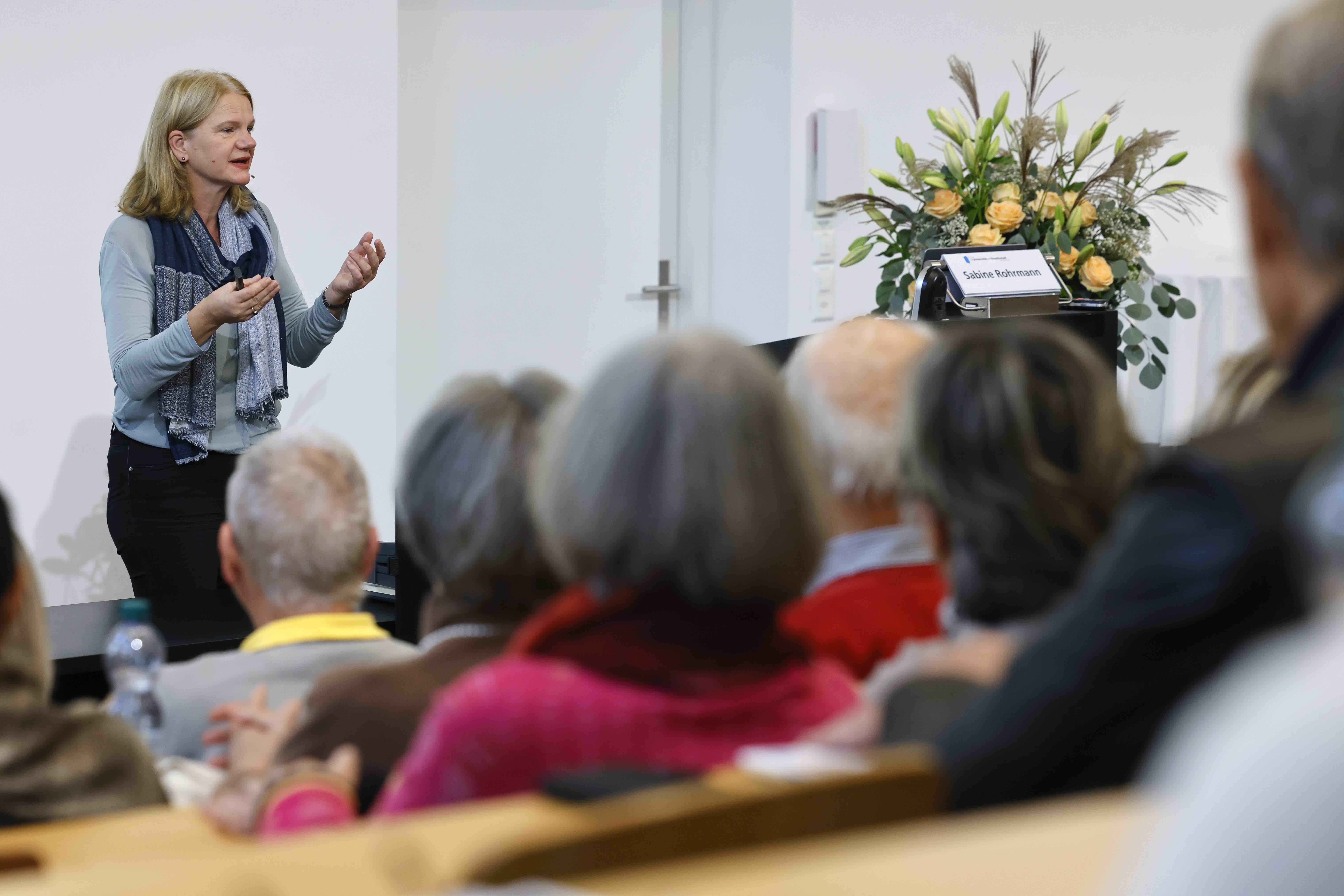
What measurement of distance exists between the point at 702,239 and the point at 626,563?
4.35 m

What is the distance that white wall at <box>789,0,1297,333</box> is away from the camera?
4883mm

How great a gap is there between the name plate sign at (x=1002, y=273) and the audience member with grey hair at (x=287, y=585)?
1.58 meters

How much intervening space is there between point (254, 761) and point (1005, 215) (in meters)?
2.21

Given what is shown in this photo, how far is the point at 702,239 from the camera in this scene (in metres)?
5.26

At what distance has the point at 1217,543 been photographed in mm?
678

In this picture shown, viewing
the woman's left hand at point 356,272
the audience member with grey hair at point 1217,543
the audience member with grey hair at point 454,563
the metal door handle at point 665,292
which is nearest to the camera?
the audience member with grey hair at point 1217,543

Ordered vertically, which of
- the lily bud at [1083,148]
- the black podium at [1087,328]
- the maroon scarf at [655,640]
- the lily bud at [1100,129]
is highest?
the lily bud at [1100,129]

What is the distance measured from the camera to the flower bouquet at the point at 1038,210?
10.2 ft

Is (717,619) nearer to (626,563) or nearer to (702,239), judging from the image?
(626,563)

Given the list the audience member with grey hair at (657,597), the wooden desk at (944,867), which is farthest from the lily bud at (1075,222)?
the wooden desk at (944,867)

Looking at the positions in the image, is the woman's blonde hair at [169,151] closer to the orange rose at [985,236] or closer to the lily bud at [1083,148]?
the orange rose at [985,236]

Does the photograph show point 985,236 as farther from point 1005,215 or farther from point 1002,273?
point 1002,273

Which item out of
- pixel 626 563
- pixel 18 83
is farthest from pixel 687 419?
pixel 18 83

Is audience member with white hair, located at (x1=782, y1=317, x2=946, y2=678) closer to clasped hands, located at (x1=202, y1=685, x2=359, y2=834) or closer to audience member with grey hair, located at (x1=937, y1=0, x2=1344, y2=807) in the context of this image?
clasped hands, located at (x1=202, y1=685, x2=359, y2=834)
